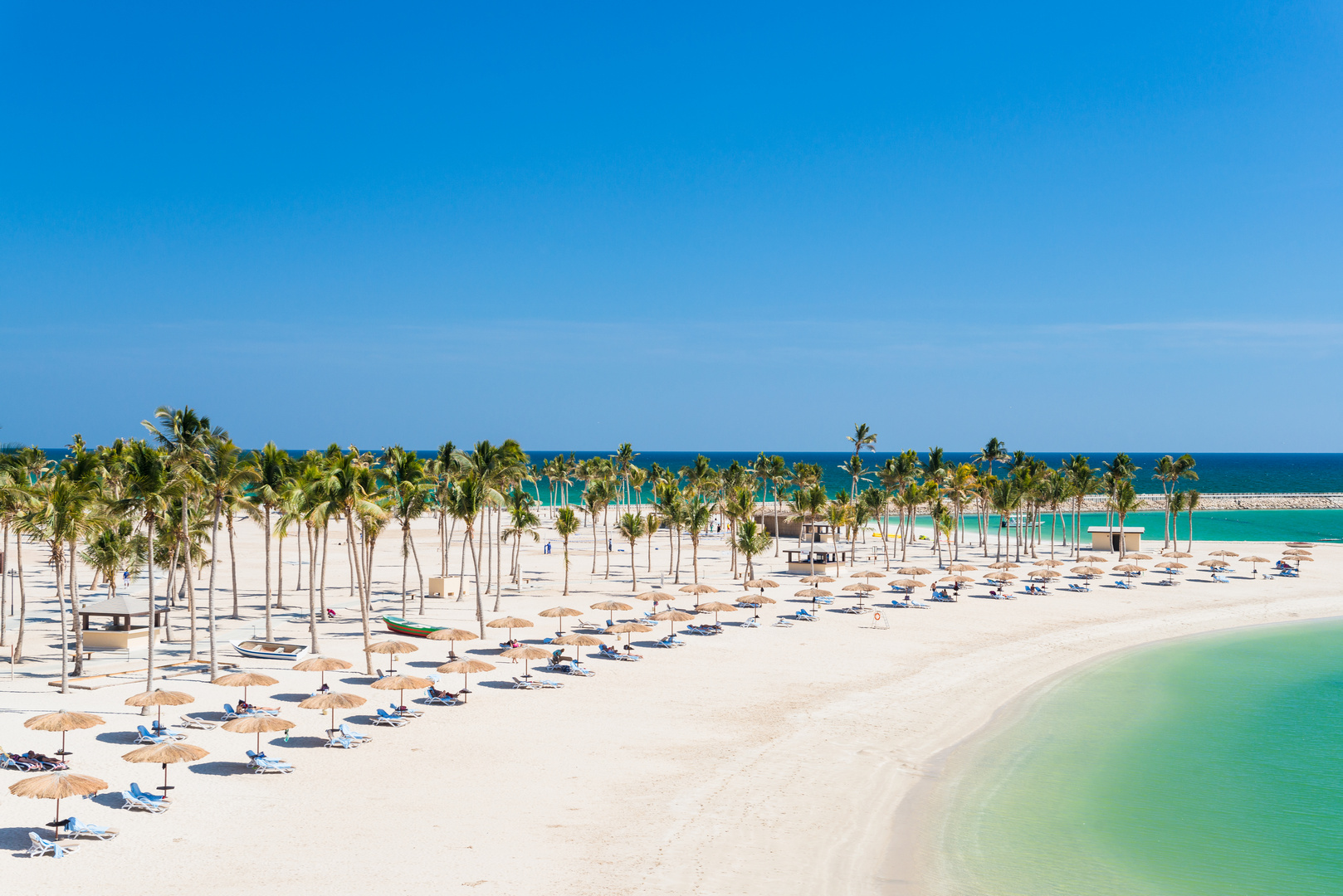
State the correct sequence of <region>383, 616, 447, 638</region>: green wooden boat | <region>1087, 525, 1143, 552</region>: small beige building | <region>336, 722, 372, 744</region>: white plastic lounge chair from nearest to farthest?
<region>336, 722, 372, 744</region>: white plastic lounge chair
<region>383, 616, 447, 638</region>: green wooden boat
<region>1087, 525, 1143, 552</region>: small beige building

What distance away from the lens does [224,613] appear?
50.4 m

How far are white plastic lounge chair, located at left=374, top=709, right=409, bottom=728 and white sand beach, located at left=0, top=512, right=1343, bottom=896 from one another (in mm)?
482

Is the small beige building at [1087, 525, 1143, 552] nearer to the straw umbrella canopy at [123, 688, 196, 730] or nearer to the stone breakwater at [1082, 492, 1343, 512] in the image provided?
the stone breakwater at [1082, 492, 1343, 512]

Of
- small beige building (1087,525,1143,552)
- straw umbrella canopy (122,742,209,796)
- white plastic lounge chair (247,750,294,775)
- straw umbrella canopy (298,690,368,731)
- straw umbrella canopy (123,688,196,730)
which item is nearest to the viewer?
straw umbrella canopy (122,742,209,796)

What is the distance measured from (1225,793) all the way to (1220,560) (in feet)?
167

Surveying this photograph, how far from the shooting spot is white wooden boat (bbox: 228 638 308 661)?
36.8 meters

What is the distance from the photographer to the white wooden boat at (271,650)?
3675 cm

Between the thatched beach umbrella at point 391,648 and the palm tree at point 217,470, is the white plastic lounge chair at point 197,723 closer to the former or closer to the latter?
the palm tree at point 217,470

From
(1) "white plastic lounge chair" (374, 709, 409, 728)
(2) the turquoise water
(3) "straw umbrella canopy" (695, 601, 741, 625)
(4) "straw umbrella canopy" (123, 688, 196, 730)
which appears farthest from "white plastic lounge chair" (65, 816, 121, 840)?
(3) "straw umbrella canopy" (695, 601, 741, 625)

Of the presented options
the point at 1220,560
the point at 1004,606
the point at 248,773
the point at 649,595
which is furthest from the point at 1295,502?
the point at 248,773

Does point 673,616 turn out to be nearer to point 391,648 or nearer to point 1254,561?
point 391,648

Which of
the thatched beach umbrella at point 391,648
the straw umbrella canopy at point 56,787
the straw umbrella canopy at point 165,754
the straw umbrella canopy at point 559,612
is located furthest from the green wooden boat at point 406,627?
the straw umbrella canopy at point 56,787

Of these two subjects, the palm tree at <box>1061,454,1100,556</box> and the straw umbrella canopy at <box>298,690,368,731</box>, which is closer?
the straw umbrella canopy at <box>298,690,368,731</box>

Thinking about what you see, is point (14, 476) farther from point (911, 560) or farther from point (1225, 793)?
point (911, 560)
